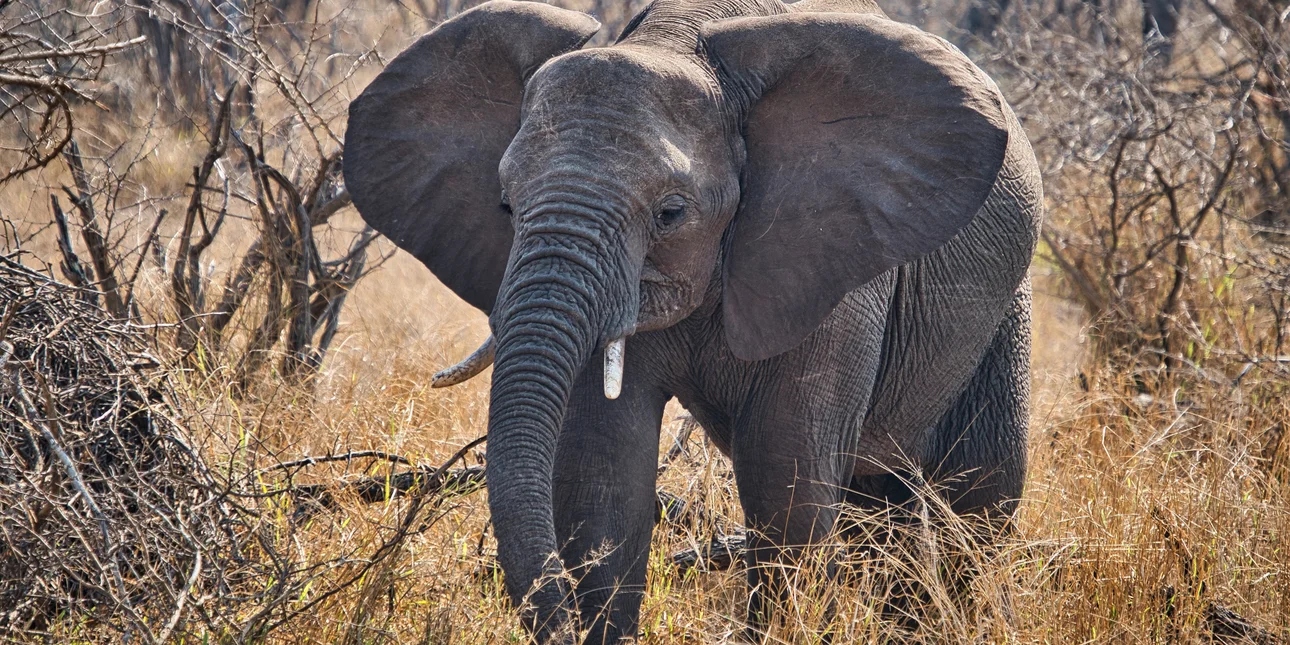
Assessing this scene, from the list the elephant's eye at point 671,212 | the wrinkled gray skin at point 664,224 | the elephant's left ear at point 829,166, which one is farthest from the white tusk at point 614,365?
the elephant's left ear at point 829,166

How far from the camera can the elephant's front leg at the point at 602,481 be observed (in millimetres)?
3355

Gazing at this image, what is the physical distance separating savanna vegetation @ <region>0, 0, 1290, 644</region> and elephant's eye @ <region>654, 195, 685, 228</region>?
0.69m

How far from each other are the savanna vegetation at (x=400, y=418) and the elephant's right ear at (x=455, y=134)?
2.02ft

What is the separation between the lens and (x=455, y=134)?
3.50 metres

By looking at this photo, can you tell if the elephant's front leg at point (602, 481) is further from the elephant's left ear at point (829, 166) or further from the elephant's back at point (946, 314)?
the elephant's back at point (946, 314)

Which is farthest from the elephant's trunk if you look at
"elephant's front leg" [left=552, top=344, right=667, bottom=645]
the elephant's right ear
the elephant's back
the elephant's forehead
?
the elephant's back

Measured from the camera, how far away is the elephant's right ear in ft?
11.1

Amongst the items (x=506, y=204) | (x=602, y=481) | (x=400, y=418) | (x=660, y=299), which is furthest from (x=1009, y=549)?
(x=400, y=418)

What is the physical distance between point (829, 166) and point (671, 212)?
439mm

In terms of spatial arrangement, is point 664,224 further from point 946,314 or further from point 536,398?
point 946,314

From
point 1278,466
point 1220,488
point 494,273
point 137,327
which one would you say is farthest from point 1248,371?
point 137,327

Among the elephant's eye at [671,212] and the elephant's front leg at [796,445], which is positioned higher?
the elephant's eye at [671,212]

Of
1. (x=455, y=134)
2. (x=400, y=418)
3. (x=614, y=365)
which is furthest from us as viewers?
(x=400, y=418)

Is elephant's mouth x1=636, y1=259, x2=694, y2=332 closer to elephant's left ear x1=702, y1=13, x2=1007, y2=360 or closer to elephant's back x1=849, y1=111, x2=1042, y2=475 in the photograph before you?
elephant's left ear x1=702, y1=13, x2=1007, y2=360
